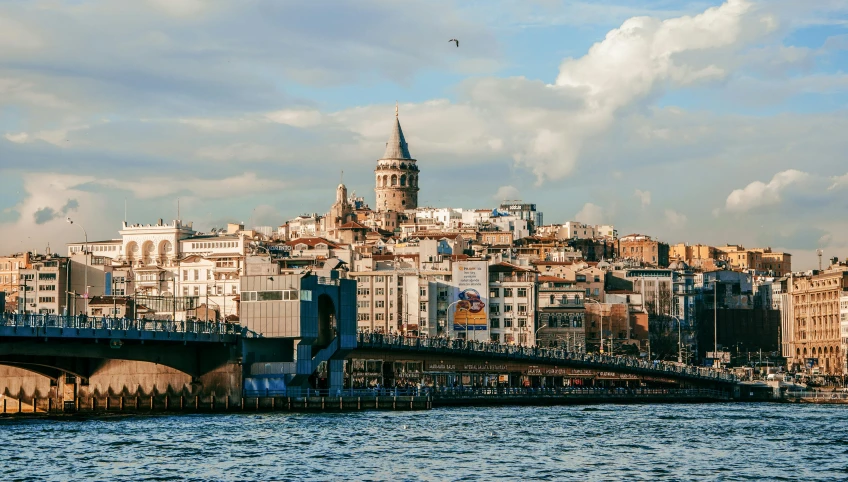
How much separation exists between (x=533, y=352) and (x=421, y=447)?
206 ft

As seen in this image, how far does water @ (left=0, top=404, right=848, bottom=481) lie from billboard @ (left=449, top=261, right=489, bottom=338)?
66.7m

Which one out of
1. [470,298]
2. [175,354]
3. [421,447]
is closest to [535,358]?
[470,298]

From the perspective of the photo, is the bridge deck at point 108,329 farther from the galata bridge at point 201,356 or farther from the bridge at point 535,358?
the bridge at point 535,358

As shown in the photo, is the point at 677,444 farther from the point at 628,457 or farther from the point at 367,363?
the point at 367,363

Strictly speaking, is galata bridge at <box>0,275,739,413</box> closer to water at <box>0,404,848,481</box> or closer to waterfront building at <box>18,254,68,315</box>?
water at <box>0,404,848,481</box>

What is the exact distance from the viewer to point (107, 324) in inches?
3718

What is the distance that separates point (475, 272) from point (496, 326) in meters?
6.70

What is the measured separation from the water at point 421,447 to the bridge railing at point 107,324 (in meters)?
5.79

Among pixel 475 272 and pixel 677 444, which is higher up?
pixel 475 272

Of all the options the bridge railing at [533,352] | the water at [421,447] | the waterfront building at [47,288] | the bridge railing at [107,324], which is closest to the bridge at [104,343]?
the bridge railing at [107,324]

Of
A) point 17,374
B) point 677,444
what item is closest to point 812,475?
point 677,444

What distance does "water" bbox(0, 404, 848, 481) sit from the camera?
65.9 metres

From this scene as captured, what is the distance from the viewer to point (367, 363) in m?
148

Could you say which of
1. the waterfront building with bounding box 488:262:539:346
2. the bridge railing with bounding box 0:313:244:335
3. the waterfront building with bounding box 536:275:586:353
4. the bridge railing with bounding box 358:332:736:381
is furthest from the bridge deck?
the waterfront building with bounding box 536:275:586:353
